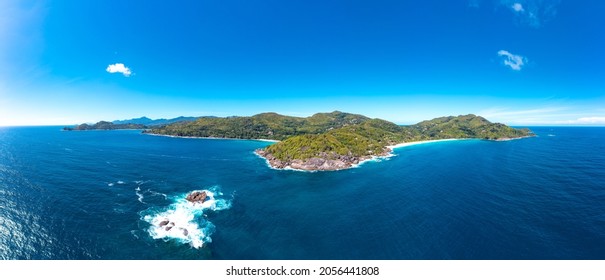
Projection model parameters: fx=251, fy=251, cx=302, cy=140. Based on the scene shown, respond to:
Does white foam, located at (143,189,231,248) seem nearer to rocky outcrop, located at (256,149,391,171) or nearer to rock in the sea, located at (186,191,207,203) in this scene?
rock in the sea, located at (186,191,207,203)

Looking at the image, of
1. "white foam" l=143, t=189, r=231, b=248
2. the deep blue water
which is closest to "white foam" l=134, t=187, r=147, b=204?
the deep blue water

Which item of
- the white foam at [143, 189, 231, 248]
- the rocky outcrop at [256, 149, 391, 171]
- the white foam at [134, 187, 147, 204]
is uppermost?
the rocky outcrop at [256, 149, 391, 171]

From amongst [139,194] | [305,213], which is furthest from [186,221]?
[139,194]

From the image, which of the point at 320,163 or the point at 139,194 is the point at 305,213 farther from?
the point at 320,163

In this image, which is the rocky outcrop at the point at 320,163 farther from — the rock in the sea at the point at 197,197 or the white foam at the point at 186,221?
the white foam at the point at 186,221

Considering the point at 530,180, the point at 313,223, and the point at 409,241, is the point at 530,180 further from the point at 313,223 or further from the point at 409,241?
the point at 313,223

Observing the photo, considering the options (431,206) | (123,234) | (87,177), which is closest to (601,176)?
(431,206)
